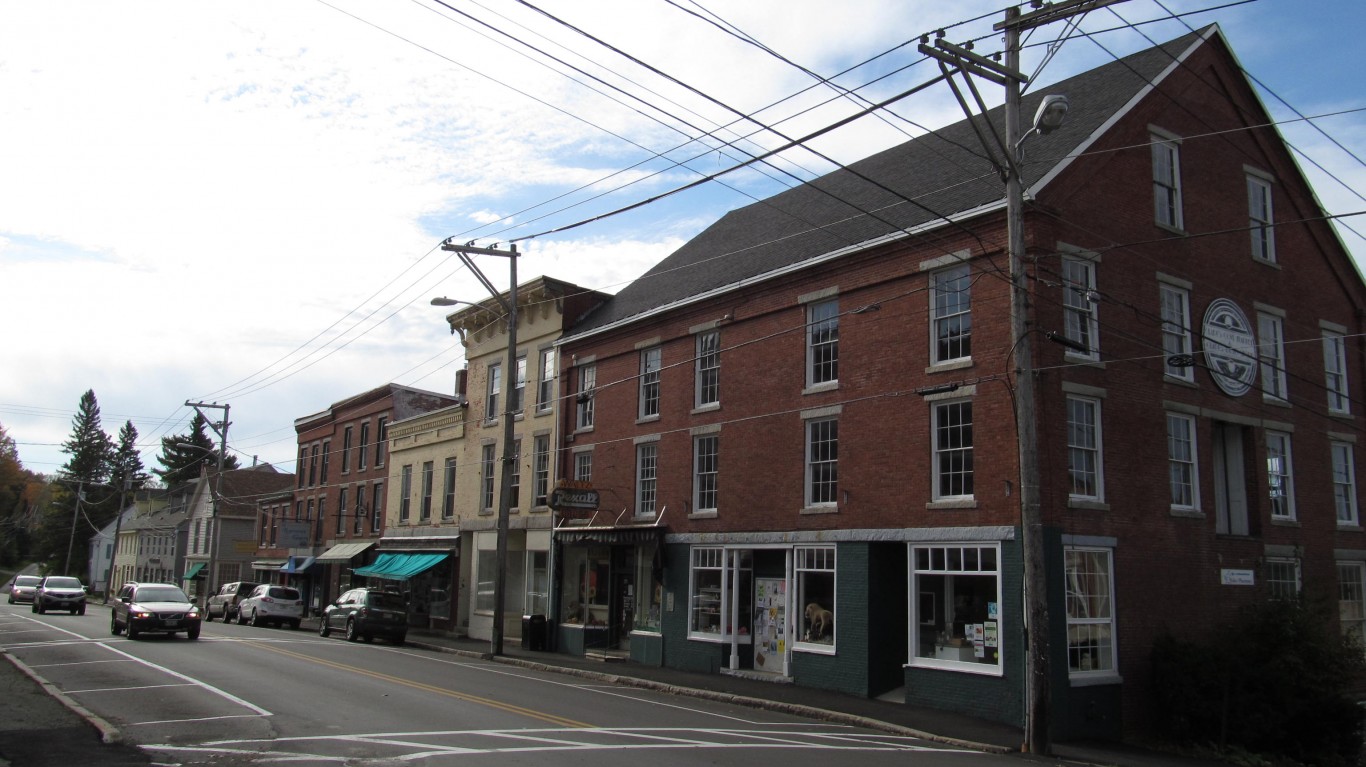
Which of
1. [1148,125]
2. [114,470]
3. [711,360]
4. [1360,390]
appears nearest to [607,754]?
[711,360]

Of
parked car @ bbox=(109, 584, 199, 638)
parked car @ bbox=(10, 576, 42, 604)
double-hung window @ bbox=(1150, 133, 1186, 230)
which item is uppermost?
double-hung window @ bbox=(1150, 133, 1186, 230)

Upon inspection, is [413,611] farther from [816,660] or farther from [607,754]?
[607,754]

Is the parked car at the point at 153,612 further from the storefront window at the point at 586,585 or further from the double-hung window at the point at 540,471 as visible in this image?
the storefront window at the point at 586,585

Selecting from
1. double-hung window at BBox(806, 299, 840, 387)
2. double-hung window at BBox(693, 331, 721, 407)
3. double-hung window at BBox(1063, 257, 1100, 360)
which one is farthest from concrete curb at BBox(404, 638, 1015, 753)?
double-hung window at BBox(1063, 257, 1100, 360)

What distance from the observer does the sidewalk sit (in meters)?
15.8

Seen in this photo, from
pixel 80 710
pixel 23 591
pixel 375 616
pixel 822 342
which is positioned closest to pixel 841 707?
pixel 822 342

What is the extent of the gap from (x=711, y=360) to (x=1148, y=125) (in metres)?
11.6

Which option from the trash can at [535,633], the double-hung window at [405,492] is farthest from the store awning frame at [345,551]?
the trash can at [535,633]

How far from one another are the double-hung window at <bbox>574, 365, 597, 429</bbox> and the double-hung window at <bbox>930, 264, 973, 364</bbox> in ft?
43.9

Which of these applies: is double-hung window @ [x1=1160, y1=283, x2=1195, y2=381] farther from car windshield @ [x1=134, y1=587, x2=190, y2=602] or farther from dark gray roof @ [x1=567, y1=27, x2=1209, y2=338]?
car windshield @ [x1=134, y1=587, x2=190, y2=602]

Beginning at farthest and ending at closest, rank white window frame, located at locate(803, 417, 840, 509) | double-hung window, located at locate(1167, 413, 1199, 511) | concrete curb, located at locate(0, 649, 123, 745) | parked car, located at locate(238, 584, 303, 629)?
1. parked car, located at locate(238, 584, 303, 629)
2. white window frame, located at locate(803, 417, 840, 509)
3. double-hung window, located at locate(1167, 413, 1199, 511)
4. concrete curb, located at locate(0, 649, 123, 745)

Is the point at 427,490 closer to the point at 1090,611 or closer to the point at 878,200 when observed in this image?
the point at 878,200

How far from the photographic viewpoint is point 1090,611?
18.4m

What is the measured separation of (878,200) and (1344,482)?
531 inches
